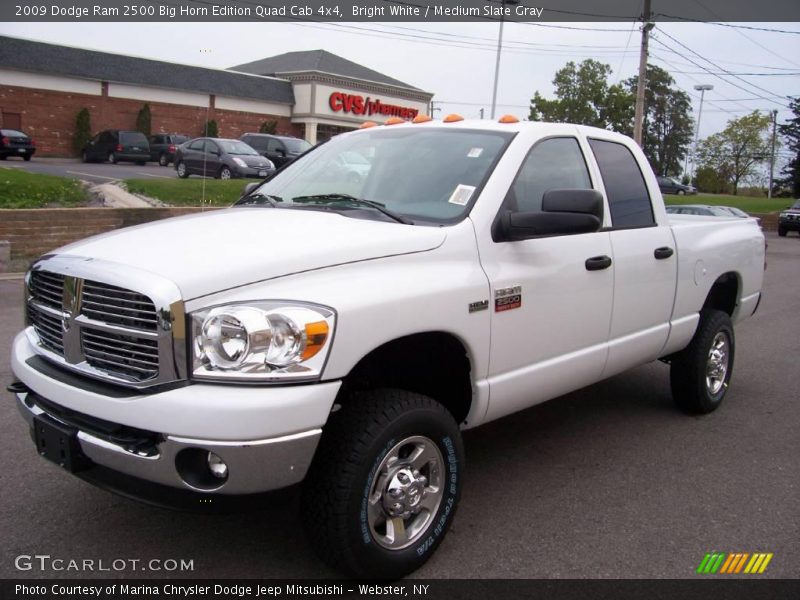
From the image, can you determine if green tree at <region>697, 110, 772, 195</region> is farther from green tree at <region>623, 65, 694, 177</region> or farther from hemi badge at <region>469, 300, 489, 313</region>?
hemi badge at <region>469, 300, 489, 313</region>

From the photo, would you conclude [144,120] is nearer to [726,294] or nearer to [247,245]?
[726,294]

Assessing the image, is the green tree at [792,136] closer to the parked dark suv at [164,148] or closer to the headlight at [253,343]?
the parked dark suv at [164,148]

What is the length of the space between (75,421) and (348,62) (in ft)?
176

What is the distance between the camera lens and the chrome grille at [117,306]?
2715 millimetres

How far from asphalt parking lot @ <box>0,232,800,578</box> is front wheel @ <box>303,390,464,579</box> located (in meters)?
0.17

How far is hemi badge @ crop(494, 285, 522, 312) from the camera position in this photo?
3.52m

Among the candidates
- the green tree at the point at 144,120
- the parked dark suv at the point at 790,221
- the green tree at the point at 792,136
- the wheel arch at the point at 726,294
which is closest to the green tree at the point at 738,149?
the green tree at the point at 792,136

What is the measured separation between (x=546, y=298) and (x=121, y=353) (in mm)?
2022

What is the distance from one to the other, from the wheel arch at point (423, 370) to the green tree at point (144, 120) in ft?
141

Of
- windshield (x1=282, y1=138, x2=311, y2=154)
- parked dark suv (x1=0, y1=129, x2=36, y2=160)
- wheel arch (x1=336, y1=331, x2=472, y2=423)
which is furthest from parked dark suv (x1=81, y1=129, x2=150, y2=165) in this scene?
wheel arch (x1=336, y1=331, x2=472, y2=423)

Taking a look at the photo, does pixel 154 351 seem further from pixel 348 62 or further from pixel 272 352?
pixel 348 62

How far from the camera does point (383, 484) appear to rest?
10.1 feet

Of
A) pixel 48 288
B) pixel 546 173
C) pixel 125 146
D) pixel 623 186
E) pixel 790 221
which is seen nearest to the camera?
pixel 48 288

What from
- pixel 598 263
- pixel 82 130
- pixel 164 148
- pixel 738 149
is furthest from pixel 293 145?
pixel 738 149
